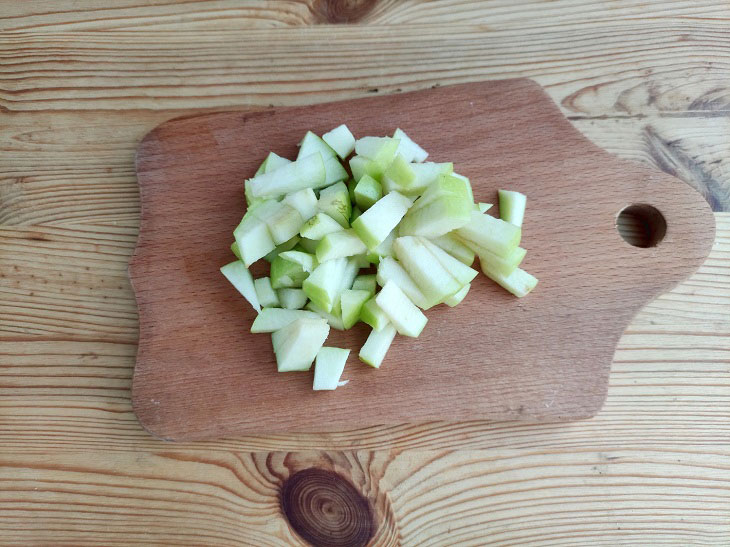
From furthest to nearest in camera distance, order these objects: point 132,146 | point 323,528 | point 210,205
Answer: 1. point 132,146
2. point 210,205
3. point 323,528

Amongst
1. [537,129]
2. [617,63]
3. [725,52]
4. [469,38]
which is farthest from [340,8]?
[725,52]

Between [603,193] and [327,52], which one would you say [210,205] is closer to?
[327,52]

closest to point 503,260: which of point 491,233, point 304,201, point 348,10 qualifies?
point 491,233

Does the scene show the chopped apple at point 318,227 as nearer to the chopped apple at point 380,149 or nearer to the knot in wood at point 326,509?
the chopped apple at point 380,149

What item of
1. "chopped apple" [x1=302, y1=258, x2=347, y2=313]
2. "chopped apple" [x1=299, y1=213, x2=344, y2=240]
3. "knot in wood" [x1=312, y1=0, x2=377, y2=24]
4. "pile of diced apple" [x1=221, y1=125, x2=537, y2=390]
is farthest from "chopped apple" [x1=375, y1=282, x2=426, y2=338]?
"knot in wood" [x1=312, y1=0, x2=377, y2=24]

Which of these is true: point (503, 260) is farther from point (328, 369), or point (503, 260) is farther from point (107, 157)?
point (107, 157)

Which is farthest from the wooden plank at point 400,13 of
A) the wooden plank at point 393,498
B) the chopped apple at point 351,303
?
the wooden plank at point 393,498

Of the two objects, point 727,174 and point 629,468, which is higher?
point 727,174
